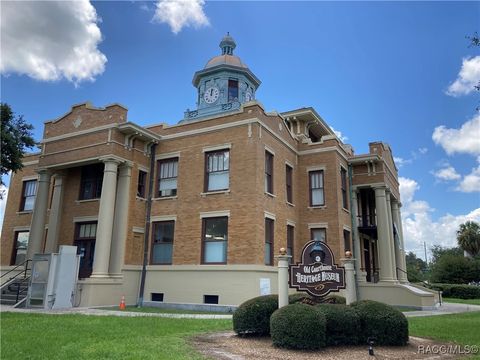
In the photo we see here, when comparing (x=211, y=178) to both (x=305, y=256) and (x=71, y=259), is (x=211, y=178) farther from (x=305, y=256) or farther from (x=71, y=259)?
(x=305, y=256)

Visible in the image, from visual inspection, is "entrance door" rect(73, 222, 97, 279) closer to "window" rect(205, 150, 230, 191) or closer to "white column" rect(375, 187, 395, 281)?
"window" rect(205, 150, 230, 191)

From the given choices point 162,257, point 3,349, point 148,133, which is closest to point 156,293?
point 162,257

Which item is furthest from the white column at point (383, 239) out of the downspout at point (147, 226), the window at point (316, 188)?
the downspout at point (147, 226)

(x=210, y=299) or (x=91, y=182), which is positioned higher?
(x=91, y=182)

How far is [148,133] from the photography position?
70.5 ft

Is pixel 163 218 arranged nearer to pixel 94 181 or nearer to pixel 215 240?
pixel 215 240

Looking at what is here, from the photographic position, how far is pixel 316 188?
23953 millimetres

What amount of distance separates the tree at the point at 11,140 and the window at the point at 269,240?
11371 millimetres

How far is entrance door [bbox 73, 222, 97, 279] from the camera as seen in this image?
21.2 meters

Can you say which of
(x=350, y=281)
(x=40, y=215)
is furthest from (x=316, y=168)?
(x=40, y=215)

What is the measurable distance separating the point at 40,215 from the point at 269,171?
12.5 metres

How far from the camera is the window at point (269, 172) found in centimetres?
2059

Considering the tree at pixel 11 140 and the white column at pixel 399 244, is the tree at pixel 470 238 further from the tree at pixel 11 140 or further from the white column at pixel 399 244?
the tree at pixel 11 140

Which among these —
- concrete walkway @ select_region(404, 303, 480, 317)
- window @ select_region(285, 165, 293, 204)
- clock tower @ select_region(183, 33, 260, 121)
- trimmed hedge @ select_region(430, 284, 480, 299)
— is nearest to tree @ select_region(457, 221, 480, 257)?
trimmed hedge @ select_region(430, 284, 480, 299)
